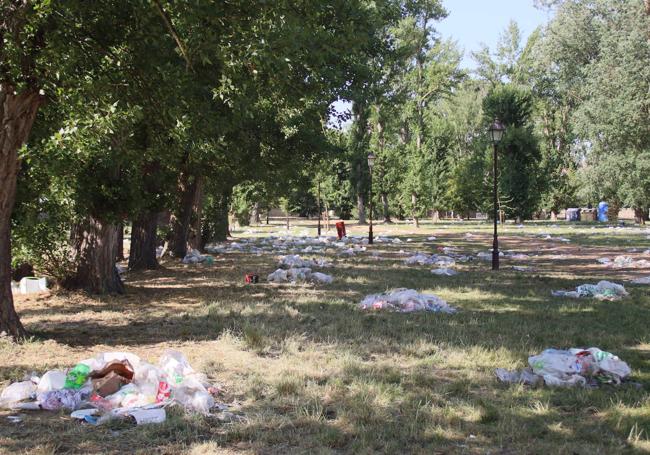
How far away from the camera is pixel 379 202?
193 ft

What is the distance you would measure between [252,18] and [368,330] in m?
4.37

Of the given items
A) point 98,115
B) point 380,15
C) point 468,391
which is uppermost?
point 380,15

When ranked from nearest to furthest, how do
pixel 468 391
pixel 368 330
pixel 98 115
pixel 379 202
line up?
1. pixel 468 391
2. pixel 98 115
3. pixel 368 330
4. pixel 379 202

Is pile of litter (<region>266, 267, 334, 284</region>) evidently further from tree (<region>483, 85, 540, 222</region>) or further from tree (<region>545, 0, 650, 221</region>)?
tree (<region>483, 85, 540, 222</region>)

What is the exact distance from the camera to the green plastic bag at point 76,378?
5.08m

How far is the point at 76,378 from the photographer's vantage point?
5.11 m

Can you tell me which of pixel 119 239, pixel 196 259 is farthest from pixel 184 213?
pixel 119 239

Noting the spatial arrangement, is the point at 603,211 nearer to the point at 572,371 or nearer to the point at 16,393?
the point at 572,371

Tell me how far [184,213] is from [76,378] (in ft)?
47.1

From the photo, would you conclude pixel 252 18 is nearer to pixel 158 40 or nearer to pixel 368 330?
pixel 158 40

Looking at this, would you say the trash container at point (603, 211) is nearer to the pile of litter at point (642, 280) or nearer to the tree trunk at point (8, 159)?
the pile of litter at point (642, 280)

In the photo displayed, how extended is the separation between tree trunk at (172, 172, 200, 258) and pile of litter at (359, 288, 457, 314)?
10610 millimetres

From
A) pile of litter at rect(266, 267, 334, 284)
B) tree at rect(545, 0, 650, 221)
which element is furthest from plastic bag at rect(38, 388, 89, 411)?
tree at rect(545, 0, 650, 221)

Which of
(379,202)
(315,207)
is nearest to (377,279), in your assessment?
(379,202)
